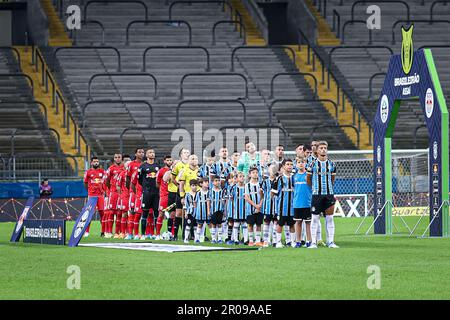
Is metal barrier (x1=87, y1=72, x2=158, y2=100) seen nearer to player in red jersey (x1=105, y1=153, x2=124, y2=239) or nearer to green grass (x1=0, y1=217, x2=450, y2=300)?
player in red jersey (x1=105, y1=153, x2=124, y2=239)

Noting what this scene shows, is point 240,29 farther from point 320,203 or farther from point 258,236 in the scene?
point 320,203

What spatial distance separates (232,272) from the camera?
18.2 meters

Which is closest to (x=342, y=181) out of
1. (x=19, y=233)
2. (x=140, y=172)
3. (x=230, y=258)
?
(x=140, y=172)

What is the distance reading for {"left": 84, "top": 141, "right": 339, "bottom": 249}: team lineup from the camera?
24406mm

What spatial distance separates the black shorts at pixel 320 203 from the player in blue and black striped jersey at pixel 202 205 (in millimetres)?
2935

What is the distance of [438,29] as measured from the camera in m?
54.9

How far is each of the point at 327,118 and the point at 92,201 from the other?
Answer: 23.0m

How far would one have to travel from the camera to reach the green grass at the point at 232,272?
50.4ft

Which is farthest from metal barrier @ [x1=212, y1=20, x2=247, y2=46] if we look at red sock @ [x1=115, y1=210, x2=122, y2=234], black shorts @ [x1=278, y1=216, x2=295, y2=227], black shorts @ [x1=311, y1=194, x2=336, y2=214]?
black shorts @ [x1=311, y1=194, x2=336, y2=214]

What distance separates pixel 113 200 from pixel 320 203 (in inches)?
321

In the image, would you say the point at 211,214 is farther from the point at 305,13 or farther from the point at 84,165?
the point at 305,13

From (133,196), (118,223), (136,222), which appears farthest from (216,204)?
(118,223)

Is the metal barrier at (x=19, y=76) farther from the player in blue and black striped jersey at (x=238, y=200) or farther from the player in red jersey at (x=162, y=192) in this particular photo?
the player in blue and black striped jersey at (x=238, y=200)

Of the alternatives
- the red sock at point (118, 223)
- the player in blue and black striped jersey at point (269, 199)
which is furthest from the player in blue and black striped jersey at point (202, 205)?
the red sock at point (118, 223)
